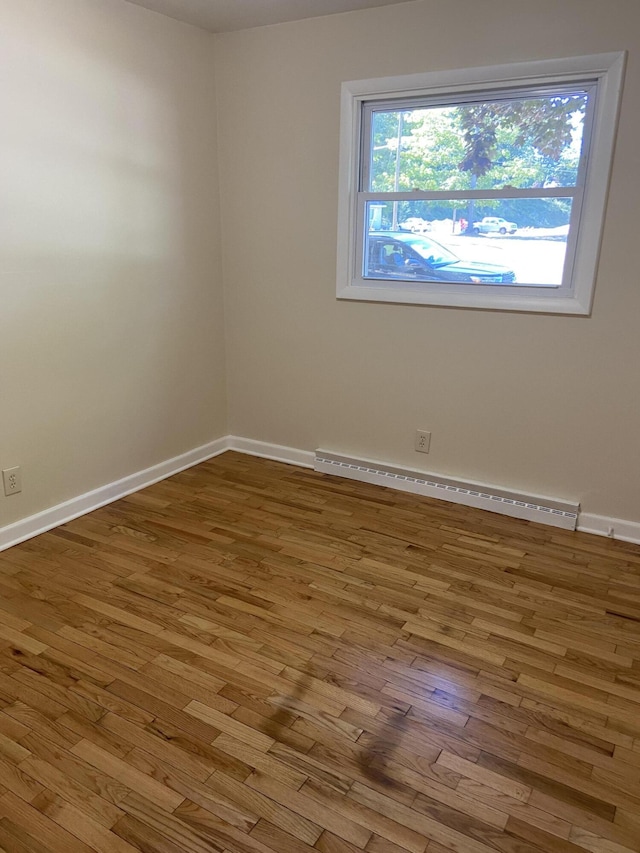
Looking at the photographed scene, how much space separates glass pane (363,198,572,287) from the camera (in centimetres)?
289

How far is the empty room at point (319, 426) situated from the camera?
5.46ft

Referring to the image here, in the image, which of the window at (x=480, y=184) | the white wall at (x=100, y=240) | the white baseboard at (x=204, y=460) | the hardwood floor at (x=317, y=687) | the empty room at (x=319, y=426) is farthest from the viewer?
the white baseboard at (x=204, y=460)

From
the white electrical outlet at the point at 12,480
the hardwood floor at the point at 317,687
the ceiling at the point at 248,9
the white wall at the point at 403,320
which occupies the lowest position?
the hardwood floor at the point at 317,687

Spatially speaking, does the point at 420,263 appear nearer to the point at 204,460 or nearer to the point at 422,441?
the point at 422,441

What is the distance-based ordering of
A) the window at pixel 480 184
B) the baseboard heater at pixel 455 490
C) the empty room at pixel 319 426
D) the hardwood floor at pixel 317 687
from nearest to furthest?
the hardwood floor at pixel 317 687 < the empty room at pixel 319 426 < the window at pixel 480 184 < the baseboard heater at pixel 455 490

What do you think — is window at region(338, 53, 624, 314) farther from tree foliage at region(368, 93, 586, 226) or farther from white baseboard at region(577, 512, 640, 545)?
white baseboard at region(577, 512, 640, 545)

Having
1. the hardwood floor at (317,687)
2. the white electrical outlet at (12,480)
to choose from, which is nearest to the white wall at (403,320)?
the hardwood floor at (317,687)

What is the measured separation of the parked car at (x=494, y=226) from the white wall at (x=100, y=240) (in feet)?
5.22

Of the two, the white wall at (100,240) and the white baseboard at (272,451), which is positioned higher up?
the white wall at (100,240)

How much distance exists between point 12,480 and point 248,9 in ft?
8.28

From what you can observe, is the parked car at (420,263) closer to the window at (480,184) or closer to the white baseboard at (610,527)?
the window at (480,184)

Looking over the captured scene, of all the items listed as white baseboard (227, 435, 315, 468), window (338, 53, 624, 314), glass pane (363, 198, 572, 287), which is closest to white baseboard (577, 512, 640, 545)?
window (338, 53, 624, 314)

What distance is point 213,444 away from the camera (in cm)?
397

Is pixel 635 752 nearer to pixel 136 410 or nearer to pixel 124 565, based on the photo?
pixel 124 565
